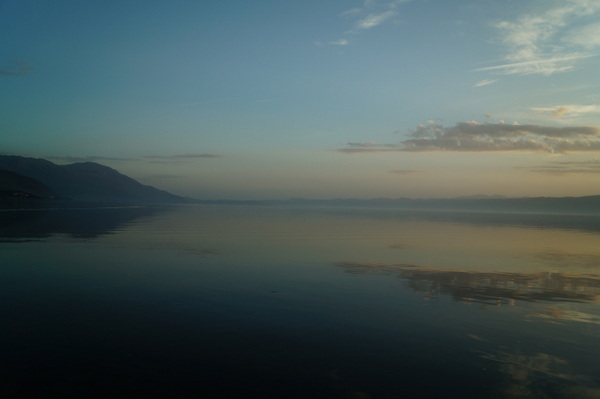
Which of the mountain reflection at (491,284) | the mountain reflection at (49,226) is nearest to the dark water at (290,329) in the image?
the mountain reflection at (491,284)

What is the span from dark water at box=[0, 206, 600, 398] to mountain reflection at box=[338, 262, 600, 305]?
109 millimetres

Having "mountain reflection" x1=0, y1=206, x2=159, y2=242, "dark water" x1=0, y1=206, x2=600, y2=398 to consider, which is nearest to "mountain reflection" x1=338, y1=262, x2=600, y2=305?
"dark water" x1=0, y1=206, x2=600, y2=398

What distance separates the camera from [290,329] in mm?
11797

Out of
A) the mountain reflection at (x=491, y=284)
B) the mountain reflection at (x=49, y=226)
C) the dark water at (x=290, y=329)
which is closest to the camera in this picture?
the dark water at (x=290, y=329)

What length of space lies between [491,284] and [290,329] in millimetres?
12058

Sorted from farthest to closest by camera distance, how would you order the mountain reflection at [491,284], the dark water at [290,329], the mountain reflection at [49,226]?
the mountain reflection at [49,226], the mountain reflection at [491,284], the dark water at [290,329]

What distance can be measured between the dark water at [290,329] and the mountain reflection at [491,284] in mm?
109

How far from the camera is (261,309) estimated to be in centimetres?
1380

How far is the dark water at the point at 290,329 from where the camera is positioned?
841cm

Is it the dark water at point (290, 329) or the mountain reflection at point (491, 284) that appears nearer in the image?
the dark water at point (290, 329)

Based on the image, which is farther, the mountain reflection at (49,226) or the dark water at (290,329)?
A: the mountain reflection at (49,226)

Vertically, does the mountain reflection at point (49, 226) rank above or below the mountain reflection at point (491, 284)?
below

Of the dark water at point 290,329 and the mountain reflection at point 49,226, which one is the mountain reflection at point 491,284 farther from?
the mountain reflection at point 49,226

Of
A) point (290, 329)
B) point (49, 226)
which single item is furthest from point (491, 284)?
point (49, 226)
